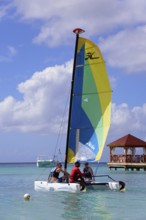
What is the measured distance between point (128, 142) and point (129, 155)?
1.99m

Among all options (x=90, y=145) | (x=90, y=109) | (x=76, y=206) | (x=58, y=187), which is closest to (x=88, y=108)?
(x=90, y=109)

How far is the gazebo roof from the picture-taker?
5514cm

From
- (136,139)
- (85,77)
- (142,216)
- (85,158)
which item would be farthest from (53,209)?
(136,139)

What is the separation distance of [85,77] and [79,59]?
987 mm

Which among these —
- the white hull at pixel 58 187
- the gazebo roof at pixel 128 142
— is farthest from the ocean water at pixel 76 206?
the gazebo roof at pixel 128 142

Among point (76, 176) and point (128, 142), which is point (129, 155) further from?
point (76, 176)

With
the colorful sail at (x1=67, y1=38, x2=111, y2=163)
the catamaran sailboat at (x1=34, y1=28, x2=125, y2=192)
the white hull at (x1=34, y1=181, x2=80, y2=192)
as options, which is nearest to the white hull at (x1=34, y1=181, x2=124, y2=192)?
the white hull at (x1=34, y1=181, x2=80, y2=192)

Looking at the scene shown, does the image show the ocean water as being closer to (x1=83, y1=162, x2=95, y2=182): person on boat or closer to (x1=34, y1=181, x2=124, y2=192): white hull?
(x1=34, y1=181, x2=124, y2=192): white hull

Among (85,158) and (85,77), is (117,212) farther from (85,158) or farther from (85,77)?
(85,77)

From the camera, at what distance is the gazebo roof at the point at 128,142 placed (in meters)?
55.1

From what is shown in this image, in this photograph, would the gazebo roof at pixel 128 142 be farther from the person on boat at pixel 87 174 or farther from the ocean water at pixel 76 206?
the ocean water at pixel 76 206

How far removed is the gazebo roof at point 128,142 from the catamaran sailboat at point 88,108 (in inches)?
1285

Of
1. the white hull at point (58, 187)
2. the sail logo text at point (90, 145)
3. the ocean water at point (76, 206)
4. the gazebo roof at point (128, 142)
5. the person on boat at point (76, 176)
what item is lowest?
the ocean water at point (76, 206)

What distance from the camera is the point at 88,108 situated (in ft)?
74.7
